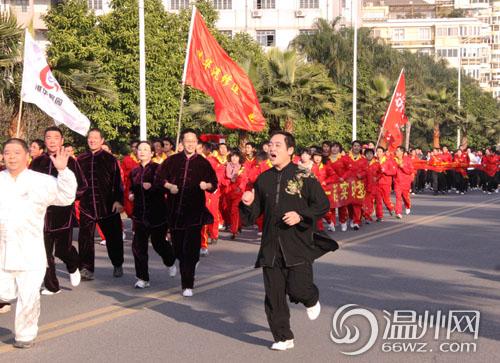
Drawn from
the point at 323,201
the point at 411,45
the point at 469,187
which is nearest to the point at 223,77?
the point at 323,201

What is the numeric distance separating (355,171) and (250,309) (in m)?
10.2

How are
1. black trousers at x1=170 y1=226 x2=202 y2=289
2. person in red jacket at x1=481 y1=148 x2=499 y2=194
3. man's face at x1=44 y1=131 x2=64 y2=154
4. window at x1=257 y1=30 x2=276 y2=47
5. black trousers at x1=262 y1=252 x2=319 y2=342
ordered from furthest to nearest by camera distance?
1. window at x1=257 y1=30 x2=276 y2=47
2. person in red jacket at x1=481 y1=148 x2=499 y2=194
3. man's face at x1=44 y1=131 x2=64 y2=154
4. black trousers at x1=170 y1=226 x2=202 y2=289
5. black trousers at x1=262 y1=252 x2=319 y2=342

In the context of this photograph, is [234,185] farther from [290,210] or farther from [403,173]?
[290,210]

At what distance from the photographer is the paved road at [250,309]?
7465 mm

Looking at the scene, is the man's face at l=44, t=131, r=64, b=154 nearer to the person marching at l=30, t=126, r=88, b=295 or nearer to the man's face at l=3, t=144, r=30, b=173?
the person marching at l=30, t=126, r=88, b=295

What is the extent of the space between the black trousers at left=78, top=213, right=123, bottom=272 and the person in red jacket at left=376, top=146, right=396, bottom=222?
33.9 ft

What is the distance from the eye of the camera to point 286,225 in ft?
25.6

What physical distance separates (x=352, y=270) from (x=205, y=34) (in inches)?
228

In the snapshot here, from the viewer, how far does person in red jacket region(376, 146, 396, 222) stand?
2169 cm

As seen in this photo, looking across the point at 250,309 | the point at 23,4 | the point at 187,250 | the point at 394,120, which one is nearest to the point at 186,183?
the point at 187,250

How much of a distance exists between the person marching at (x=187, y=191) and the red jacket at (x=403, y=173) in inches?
491

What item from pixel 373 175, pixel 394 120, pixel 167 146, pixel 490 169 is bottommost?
pixel 490 169

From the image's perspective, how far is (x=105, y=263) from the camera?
1350cm

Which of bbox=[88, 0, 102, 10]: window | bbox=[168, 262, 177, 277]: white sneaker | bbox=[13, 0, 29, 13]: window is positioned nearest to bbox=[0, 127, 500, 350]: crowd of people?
bbox=[168, 262, 177, 277]: white sneaker
